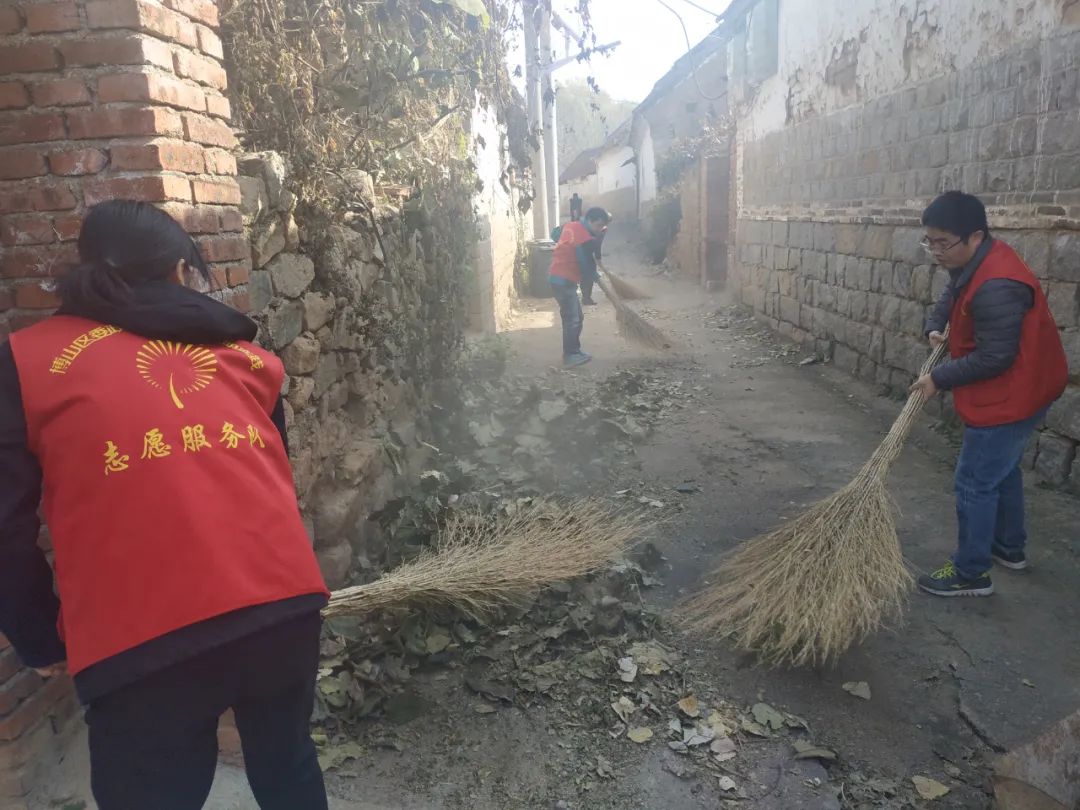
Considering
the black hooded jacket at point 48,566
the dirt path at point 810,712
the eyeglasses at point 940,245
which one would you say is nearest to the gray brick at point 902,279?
the dirt path at point 810,712

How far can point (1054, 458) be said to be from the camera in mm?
4234

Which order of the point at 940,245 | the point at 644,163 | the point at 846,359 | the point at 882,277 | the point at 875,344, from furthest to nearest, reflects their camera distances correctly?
1. the point at 644,163
2. the point at 846,359
3. the point at 875,344
4. the point at 882,277
5. the point at 940,245

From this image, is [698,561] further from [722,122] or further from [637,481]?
[722,122]

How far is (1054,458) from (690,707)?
3.05m

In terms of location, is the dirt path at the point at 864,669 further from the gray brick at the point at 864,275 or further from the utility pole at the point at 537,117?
the utility pole at the point at 537,117

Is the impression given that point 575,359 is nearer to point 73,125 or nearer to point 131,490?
point 73,125

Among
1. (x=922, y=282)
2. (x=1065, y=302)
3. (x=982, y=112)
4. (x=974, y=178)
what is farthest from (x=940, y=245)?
(x=922, y=282)

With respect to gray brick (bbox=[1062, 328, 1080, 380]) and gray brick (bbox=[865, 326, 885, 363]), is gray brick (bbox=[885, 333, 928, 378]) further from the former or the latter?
gray brick (bbox=[1062, 328, 1080, 380])

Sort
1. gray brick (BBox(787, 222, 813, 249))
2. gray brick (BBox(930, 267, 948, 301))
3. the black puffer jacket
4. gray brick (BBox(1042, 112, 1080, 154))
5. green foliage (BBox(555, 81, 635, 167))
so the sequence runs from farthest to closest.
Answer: green foliage (BBox(555, 81, 635, 167)) → gray brick (BBox(787, 222, 813, 249)) → gray brick (BBox(930, 267, 948, 301)) → gray brick (BBox(1042, 112, 1080, 154)) → the black puffer jacket

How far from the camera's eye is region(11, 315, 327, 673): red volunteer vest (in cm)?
132

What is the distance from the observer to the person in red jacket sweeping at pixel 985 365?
2.88 metres

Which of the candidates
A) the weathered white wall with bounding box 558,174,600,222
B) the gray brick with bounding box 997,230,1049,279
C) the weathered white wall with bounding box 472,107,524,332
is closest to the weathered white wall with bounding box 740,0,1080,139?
the gray brick with bounding box 997,230,1049,279

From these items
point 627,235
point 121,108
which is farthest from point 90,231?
point 627,235

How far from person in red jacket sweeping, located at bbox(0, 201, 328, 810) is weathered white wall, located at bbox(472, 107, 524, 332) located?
6617mm
